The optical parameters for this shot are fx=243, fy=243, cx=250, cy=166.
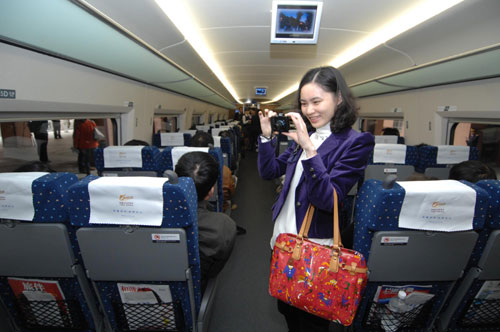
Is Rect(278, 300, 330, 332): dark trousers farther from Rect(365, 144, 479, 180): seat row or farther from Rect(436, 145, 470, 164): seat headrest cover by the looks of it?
Rect(436, 145, 470, 164): seat headrest cover

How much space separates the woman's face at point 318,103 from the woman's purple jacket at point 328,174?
11 centimetres

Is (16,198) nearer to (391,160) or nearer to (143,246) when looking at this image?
(143,246)

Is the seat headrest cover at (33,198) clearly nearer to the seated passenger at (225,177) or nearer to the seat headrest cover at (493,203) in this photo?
the seat headrest cover at (493,203)

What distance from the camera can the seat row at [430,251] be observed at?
1.23m

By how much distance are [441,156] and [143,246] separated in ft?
12.3

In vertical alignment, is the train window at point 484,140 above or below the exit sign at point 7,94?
below

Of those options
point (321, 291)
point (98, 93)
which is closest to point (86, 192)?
point (321, 291)

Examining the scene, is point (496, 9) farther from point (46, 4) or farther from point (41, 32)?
point (41, 32)

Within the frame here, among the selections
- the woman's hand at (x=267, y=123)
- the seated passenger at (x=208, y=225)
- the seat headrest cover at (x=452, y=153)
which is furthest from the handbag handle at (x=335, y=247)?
the seat headrest cover at (x=452, y=153)

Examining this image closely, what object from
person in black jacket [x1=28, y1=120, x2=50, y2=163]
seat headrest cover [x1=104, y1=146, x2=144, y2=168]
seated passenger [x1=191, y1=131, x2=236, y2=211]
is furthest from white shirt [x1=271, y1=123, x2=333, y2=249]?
person in black jacket [x1=28, y1=120, x2=50, y2=163]

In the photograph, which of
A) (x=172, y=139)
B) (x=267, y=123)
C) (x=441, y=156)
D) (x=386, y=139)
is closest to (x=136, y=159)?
(x=267, y=123)

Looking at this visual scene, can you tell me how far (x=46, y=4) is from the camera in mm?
1599

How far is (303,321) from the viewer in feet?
4.42

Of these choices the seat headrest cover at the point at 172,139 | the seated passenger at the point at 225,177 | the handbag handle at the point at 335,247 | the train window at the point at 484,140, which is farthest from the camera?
the train window at the point at 484,140
